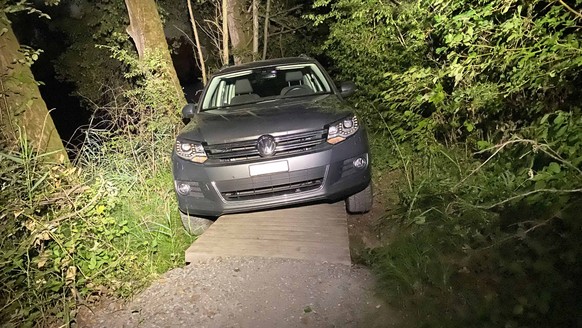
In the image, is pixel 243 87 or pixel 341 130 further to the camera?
pixel 243 87

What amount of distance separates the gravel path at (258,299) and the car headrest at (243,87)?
264cm

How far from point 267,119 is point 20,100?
2.89 meters

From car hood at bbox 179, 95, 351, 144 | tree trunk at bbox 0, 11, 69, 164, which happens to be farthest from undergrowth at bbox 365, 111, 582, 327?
tree trunk at bbox 0, 11, 69, 164

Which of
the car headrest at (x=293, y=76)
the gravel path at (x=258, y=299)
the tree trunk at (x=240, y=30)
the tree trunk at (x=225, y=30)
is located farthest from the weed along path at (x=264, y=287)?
the tree trunk at (x=240, y=30)

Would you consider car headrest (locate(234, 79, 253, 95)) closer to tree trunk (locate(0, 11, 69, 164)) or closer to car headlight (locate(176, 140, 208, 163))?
car headlight (locate(176, 140, 208, 163))

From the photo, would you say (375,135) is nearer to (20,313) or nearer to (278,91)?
(278,91)

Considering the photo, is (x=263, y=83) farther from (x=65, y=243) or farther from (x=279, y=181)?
(x=65, y=243)

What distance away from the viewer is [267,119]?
451 cm

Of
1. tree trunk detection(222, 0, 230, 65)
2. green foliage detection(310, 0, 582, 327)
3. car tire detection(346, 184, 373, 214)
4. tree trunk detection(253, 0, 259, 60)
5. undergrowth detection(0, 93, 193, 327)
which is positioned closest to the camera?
green foliage detection(310, 0, 582, 327)

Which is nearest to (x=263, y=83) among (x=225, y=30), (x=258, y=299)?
(x=258, y=299)

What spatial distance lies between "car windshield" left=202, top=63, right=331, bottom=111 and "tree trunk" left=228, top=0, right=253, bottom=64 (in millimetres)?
6625

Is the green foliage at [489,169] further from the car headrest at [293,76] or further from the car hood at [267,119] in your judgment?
the car headrest at [293,76]

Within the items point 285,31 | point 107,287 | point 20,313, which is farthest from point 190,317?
point 285,31

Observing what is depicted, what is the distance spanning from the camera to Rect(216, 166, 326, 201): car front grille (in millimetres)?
4199
